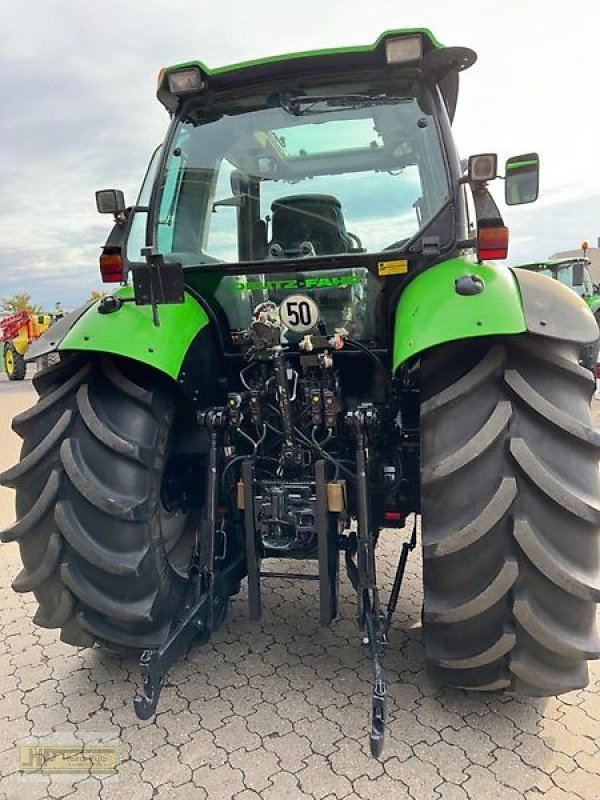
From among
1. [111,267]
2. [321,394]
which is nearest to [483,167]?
[321,394]

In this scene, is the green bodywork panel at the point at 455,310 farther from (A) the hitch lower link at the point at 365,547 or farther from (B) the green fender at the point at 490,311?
(A) the hitch lower link at the point at 365,547

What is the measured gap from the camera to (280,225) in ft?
9.35

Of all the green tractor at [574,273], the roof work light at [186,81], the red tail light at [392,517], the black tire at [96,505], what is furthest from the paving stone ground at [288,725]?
the green tractor at [574,273]

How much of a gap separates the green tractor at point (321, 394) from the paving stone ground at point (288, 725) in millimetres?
200

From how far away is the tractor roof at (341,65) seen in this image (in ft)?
8.42

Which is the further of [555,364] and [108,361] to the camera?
[108,361]

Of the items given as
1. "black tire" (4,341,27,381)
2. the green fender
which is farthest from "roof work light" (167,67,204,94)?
"black tire" (4,341,27,381)

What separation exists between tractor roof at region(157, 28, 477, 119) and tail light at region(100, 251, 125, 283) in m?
0.81

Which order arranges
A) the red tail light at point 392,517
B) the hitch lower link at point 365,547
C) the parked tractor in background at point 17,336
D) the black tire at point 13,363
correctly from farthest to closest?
the black tire at point 13,363, the parked tractor in background at point 17,336, the red tail light at point 392,517, the hitch lower link at point 365,547

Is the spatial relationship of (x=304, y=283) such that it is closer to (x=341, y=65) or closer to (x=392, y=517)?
(x=341, y=65)

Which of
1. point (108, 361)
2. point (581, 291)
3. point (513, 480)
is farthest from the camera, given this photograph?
point (581, 291)

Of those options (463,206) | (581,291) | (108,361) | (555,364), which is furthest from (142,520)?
(581,291)

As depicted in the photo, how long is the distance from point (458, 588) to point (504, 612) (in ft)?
0.53

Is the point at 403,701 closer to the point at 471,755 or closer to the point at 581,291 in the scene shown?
the point at 471,755
